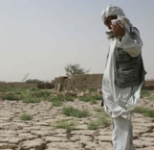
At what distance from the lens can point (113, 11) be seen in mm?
2674

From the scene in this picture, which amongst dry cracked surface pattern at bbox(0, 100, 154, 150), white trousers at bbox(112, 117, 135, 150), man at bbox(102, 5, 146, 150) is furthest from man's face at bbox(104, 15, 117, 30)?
dry cracked surface pattern at bbox(0, 100, 154, 150)

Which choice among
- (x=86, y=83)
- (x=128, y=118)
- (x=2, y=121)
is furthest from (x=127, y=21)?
(x=86, y=83)

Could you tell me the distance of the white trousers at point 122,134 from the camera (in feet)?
8.52

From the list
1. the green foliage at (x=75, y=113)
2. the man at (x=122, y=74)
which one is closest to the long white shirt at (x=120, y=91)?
the man at (x=122, y=74)

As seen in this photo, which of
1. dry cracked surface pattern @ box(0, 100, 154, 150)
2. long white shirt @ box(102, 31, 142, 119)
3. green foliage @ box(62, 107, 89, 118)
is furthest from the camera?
green foliage @ box(62, 107, 89, 118)

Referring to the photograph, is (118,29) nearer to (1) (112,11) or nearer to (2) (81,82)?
(1) (112,11)

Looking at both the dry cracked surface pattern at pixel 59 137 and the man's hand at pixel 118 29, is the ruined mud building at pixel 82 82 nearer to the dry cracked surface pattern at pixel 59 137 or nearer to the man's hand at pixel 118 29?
the dry cracked surface pattern at pixel 59 137

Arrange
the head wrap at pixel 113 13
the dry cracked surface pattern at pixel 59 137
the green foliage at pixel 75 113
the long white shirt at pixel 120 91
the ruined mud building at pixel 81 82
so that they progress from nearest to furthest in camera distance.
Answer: the long white shirt at pixel 120 91, the head wrap at pixel 113 13, the dry cracked surface pattern at pixel 59 137, the green foliage at pixel 75 113, the ruined mud building at pixel 81 82

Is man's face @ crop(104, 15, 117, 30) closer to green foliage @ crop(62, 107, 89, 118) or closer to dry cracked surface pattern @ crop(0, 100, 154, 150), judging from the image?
dry cracked surface pattern @ crop(0, 100, 154, 150)

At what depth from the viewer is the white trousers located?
8.52 ft

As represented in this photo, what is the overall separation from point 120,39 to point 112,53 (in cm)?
15

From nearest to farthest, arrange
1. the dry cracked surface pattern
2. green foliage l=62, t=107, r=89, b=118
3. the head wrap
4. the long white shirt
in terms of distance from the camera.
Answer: the long white shirt, the head wrap, the dry cracked surface pattern, green foliage l=62, t=107, r=89, b=118

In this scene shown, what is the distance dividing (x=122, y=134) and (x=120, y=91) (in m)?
0.33

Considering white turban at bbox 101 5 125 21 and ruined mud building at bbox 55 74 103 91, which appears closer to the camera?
white turban at bbox 101 5 125 21
